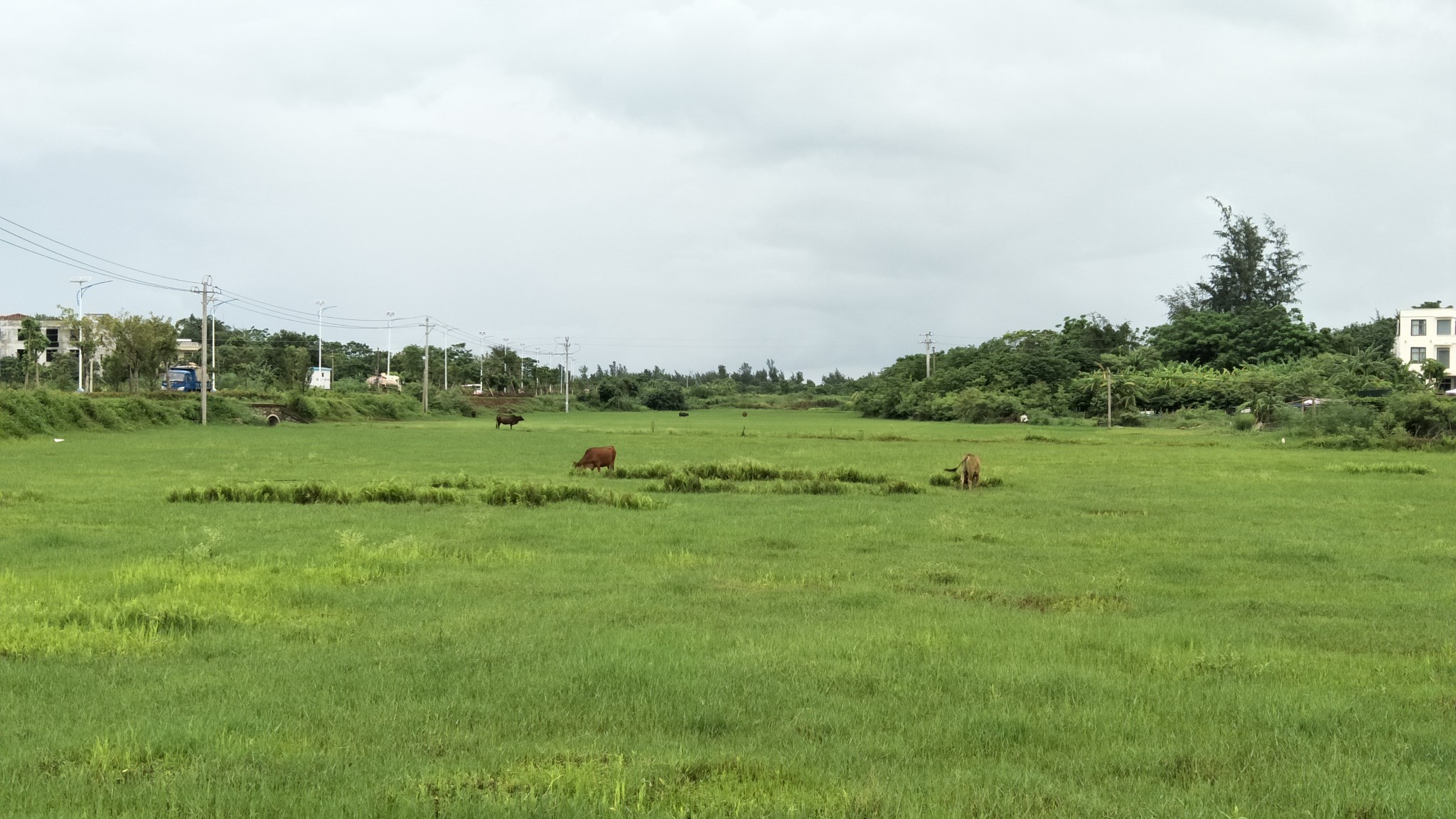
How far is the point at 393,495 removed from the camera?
21750mm

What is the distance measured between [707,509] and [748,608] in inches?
397

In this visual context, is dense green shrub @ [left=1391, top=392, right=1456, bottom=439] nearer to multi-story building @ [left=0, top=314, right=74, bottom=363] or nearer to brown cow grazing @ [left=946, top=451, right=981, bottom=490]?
brown cow grazing @ [left=946, top=451, right=981, bottom=490]

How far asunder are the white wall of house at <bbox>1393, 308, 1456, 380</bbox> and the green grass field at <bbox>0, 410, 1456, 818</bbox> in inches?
3748

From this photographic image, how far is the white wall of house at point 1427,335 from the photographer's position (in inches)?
3853

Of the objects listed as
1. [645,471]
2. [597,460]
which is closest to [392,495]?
[645,471]

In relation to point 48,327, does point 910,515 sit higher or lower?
lower

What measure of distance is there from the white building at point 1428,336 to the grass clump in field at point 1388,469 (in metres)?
76.9

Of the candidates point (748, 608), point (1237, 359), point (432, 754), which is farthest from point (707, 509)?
point (1237, 359)

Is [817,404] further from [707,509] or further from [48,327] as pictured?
[707,509]

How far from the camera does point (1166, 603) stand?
11391 mm

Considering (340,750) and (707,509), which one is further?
(707,509)

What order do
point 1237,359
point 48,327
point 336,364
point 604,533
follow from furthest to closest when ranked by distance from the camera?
1. point 336,364
2. point 48,327
3. point 1237,359
4. point 604,533

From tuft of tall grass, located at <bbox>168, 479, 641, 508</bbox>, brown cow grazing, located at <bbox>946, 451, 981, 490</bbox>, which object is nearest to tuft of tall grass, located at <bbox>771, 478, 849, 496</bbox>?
brown cow grazing, located at <bbox>946, 451, 981, 490</bbox>

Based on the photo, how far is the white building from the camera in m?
97.9
